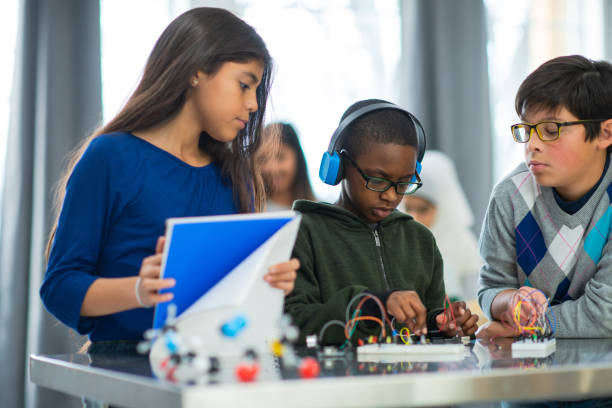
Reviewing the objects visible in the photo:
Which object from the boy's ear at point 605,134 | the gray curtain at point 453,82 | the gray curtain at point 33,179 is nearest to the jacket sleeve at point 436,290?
the boy's ear at point 605,134

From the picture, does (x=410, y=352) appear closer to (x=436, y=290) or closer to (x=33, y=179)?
(x=436, y=290)

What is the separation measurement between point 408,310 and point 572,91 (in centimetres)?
71

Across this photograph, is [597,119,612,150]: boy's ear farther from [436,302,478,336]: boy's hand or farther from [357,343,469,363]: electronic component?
[357,343,469,363]: electronic component

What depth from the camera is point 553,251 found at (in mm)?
1640

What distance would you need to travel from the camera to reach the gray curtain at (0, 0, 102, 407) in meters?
2.91

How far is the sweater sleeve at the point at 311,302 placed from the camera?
137cm

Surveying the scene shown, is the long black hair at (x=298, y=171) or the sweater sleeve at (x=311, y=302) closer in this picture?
the sweater sleeve at (x=311, y=302)

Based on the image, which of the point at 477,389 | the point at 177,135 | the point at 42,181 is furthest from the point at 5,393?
the point at 477,389

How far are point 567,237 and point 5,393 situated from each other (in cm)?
232

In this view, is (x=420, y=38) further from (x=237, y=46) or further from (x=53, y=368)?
(x=53, y=368)

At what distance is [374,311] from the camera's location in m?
1.40

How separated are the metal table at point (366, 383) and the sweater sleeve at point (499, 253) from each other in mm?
550

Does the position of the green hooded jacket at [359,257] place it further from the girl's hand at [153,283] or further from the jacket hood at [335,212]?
the girl's hand at [153,283]

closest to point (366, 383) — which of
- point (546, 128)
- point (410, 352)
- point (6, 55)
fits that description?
point (410, 352)
